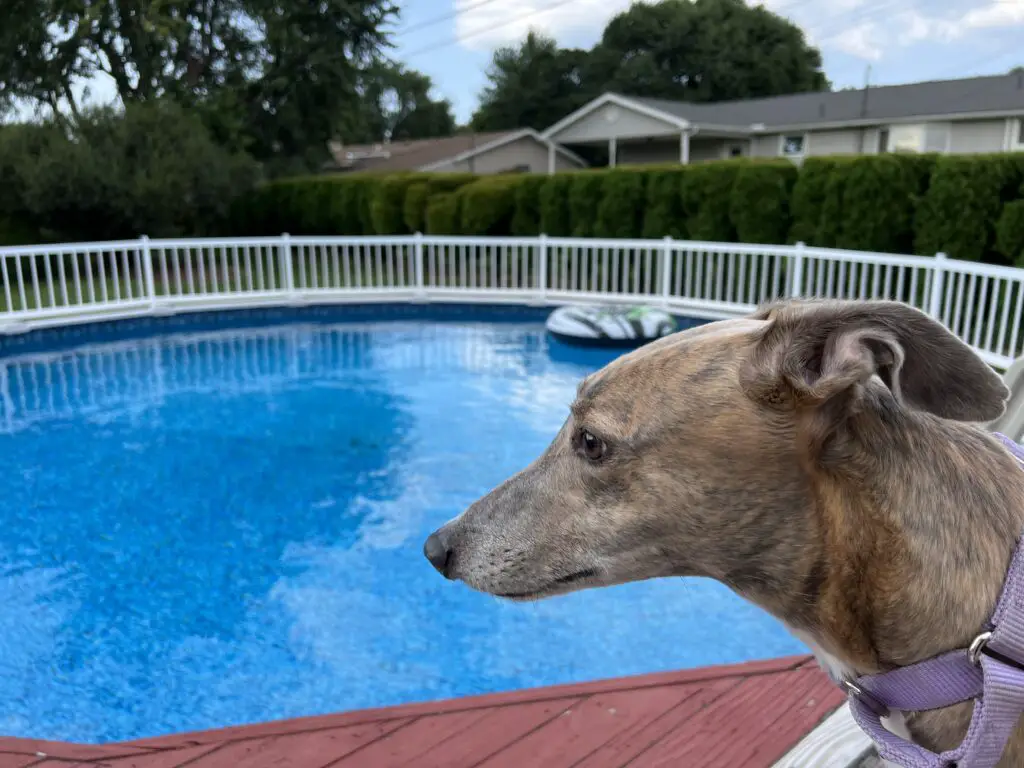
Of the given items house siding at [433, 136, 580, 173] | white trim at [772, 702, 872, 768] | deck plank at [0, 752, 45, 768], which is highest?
house siding at [433, 136, 580, 173]

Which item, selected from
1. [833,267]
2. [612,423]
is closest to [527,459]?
[612,423]

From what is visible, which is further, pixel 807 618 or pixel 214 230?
pixel 214 230

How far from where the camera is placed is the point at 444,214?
1384 centimetres

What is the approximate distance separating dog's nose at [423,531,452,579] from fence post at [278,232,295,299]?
35.2ft

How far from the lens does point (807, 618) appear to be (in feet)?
3.90

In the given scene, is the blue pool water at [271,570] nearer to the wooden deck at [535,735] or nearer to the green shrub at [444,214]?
the wooden deck at [535,735]

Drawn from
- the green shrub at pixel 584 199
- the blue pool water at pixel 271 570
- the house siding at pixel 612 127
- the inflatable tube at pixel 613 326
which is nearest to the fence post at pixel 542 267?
the green shrub at pixel 584 199

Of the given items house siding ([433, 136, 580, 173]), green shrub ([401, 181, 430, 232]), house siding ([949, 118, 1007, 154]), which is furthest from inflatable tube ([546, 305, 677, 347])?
house siding ([433, 136, 580, 173])

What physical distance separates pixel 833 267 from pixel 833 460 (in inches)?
332

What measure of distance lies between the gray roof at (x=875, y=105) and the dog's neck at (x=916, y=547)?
21241 millimetres

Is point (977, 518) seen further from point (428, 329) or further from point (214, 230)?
point (214, 230)

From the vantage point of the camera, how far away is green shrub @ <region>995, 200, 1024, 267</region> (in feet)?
26.9

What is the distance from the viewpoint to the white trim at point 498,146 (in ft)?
82.4

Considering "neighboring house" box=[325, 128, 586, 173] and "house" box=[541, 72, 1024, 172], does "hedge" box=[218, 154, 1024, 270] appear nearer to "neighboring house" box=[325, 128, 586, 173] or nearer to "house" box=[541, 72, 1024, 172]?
"neighboring house" box=[325, 128, 586, 173]
